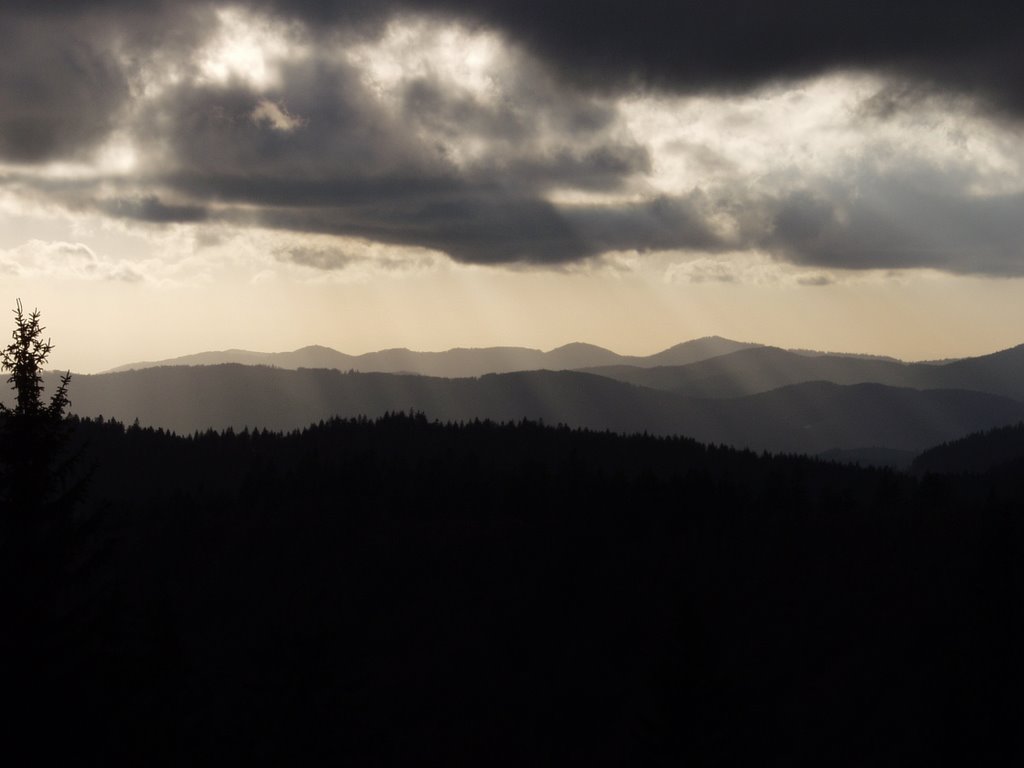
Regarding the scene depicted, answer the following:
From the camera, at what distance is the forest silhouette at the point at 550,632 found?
77.0 ft

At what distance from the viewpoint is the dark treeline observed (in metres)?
47.8

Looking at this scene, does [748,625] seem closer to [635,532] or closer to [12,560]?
[635,532]

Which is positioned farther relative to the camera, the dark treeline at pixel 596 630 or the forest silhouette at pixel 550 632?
the dark treeline at pixel 596 630

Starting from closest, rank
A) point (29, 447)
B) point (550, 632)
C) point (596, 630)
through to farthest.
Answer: point (29, 447) → point (596, 630) → point (550, 632)

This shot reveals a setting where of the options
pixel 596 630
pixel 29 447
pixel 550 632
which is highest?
pixel 29 447

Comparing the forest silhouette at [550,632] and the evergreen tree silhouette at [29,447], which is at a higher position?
the evergreen tree silhouette at [29,447]

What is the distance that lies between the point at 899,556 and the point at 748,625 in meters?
26.8

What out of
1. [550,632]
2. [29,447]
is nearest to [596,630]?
[550,632]

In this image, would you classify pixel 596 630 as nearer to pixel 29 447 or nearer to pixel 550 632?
pixel 550 632

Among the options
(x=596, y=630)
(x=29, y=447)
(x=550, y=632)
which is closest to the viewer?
(x=29, y=447)

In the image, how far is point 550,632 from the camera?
151 m

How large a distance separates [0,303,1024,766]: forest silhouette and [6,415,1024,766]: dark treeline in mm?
275

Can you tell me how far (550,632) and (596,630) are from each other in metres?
6.84

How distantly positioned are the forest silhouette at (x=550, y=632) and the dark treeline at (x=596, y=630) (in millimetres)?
275
